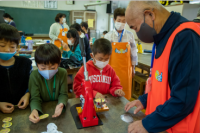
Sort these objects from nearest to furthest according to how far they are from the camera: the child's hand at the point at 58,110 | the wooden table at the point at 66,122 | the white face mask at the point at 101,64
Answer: the wooden table at the point at 66,122 < the child's hand at the point at 58,110 < the white face mask at the point at 101,64

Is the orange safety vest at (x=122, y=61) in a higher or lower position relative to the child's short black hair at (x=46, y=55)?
lower

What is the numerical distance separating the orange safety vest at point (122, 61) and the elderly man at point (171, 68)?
132 centimetres

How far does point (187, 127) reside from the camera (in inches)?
27.5

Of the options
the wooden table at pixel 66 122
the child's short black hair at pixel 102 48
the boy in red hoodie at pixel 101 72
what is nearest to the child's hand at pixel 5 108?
the wooden table at pixel 66 122

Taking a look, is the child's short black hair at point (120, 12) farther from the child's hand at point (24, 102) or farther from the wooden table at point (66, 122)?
the child's hand at point (24, 102)

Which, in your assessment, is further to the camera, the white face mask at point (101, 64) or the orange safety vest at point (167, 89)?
the white face mask at point (101, 64)

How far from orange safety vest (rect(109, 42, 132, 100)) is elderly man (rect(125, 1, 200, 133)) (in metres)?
1.32

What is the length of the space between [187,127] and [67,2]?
8114mm

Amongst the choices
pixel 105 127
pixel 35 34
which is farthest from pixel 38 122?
pixel 35 34

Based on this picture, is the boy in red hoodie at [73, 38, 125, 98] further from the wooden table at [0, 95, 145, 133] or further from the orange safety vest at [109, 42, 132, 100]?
the orange safety vest at [109, 42, 132, 100]

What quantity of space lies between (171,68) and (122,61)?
1541 mm

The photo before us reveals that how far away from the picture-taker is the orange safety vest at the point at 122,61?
222 cm

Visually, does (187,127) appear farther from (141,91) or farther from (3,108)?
(141,91)

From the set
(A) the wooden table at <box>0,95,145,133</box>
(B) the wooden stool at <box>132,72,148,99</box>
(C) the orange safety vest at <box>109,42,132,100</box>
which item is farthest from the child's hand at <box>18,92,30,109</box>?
(B) the wooden stool at <box>132,72,148,99</box>
